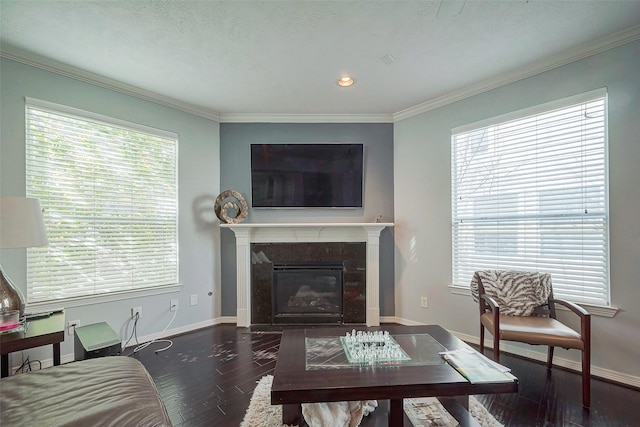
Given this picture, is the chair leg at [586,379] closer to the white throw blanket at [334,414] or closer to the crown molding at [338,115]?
the white throw blanket at [334,414]

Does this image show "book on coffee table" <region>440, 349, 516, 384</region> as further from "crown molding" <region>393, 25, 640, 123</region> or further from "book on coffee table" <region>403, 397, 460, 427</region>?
"crown molding" <region>393, 25, 640, 123</region>

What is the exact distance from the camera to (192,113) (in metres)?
3.35

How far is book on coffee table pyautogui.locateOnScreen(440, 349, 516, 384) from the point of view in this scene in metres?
1.32

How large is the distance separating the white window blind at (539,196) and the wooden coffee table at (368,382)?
5.34 feet

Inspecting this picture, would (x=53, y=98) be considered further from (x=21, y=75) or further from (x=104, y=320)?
(x=104, y=320)

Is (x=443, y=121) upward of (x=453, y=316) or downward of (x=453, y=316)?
upward

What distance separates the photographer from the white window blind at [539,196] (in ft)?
7.36

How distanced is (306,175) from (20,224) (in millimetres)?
2512

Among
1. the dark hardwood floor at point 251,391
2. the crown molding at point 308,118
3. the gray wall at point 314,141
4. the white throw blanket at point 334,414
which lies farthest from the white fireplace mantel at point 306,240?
the white throw blanket at point 334,414

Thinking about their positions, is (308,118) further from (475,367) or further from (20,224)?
(475,367)

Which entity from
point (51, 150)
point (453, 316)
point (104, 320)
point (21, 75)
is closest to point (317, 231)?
point (453, 316)

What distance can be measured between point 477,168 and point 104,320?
4.02 m

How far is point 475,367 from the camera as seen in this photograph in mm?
1423

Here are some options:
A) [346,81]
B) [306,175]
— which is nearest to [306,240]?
[306,175]
